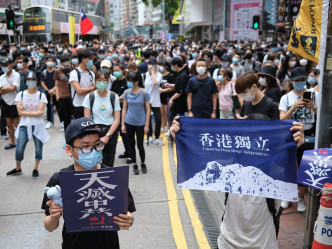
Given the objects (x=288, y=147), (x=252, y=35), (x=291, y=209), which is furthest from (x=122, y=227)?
(x=252, y=35)

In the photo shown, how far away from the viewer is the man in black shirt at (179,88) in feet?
27.0

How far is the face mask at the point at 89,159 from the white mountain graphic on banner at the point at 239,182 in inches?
32.6

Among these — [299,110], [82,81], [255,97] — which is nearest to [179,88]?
[82,81]

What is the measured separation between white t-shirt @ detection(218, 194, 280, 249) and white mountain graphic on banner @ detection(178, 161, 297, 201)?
0.09m

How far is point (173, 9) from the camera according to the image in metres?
64.2

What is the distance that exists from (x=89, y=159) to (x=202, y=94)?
474cm

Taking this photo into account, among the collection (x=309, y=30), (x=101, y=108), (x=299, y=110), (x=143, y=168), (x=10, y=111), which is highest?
(x=309, y=30)

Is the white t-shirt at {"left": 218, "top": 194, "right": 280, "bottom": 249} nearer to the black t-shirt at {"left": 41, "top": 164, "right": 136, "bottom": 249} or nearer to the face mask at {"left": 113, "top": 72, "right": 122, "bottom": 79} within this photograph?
the black t-shirt at {"left": 41, "top": 164, "right": 136, "bottom": 249}

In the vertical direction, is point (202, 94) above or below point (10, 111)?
above

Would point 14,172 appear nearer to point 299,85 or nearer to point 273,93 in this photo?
point 273,93

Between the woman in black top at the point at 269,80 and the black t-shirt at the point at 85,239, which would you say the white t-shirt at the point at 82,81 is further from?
the black t-shirt at the point at 85,239

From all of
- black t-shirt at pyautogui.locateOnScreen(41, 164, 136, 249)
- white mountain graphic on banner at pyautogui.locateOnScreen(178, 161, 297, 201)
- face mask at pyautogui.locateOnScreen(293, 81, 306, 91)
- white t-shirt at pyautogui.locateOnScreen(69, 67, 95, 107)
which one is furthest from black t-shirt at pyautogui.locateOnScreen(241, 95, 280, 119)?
white t-shirt at pyautogui.locateOnScreen(69, 67, 95, 107)

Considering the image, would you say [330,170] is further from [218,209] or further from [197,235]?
[218,209]

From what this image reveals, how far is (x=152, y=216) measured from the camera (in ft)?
16.9
